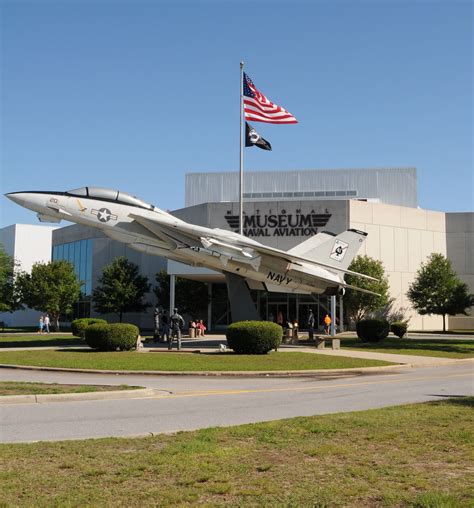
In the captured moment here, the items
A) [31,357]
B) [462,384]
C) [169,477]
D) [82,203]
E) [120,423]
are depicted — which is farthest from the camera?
[82,203]

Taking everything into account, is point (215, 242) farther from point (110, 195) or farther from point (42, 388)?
point (42, 388)

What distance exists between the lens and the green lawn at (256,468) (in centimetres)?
519

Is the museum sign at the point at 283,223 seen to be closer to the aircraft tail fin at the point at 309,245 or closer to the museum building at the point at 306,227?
the museum building at the point at 306,227

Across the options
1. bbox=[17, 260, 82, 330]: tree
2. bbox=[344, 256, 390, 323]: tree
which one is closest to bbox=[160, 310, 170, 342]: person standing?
bbox=[344, 256, 390, 323]: tree

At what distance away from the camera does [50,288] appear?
52.1 meters

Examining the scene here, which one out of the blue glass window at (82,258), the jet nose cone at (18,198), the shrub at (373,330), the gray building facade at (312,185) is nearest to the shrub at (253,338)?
the jet nose cone at (18,198)

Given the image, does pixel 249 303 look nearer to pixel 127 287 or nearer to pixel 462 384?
pixel 462 384

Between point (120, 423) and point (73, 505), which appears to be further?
point (120, 423)

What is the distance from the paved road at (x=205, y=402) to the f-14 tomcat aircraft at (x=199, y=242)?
367 inches

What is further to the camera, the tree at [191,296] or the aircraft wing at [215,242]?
the tree at [191,296]

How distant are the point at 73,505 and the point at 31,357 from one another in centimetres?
1743

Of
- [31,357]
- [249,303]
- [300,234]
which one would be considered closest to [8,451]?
[31,357]

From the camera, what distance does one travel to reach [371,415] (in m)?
9.68

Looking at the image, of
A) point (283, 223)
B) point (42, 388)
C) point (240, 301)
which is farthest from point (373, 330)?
point (42, 388)
